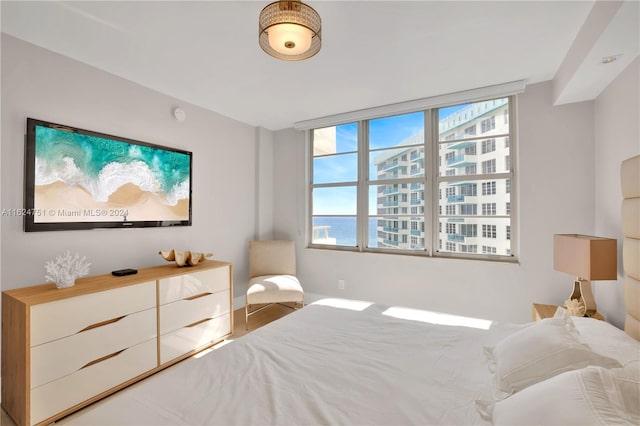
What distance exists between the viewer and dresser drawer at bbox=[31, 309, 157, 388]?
5.64 ft

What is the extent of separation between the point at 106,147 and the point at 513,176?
388 centimetres

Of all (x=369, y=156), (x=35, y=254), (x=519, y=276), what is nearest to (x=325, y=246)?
(x=369, y=156)

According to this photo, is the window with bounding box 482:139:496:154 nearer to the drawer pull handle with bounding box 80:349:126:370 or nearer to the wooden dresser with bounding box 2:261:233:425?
the wooden dresser with bounding box 2:261:233:425

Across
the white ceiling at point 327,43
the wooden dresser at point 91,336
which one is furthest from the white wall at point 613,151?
the wooden dresser at point 91,336

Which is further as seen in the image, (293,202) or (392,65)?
(293,202)

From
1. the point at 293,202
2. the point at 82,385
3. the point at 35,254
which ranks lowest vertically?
the point at 82,385

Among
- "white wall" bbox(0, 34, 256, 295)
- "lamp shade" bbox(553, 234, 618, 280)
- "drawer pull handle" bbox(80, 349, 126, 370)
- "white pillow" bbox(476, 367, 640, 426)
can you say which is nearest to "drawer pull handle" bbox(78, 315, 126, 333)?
"drawer pull handle" bbox(80, 349, 126, 370)

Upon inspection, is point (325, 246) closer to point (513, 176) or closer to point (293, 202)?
point (293, 202)

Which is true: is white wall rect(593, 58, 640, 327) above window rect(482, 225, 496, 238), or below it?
above

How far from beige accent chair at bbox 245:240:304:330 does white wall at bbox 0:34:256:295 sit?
0.31 metres

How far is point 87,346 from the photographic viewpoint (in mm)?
1912

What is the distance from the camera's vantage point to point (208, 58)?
7.58 ft

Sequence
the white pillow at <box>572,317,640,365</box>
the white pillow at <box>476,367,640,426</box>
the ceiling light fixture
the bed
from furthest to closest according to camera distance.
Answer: the ceiling light fixture < the white pillow at <box>572,317,640,365</box> < the bed < the white pillow at <box>476,367,640,426</box>

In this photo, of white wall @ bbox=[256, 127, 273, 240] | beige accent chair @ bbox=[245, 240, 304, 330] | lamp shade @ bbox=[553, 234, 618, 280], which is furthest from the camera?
white wall @ bbox=[256, 127, 273, 240]
